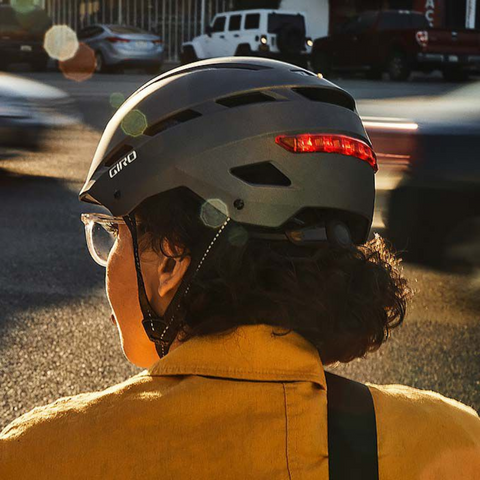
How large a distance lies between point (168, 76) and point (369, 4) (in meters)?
34.0

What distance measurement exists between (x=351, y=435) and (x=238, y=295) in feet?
1.15

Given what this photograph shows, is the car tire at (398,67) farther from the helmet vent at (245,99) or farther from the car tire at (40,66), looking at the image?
the helmet vent at (245,99)

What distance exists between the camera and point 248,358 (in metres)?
1.49

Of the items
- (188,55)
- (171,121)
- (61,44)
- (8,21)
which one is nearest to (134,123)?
(171,121)

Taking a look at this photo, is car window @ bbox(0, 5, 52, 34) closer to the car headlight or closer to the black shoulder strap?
the car headlight

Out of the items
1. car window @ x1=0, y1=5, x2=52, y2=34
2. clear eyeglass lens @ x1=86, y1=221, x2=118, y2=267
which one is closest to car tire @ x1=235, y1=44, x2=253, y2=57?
car window @ x1=0, y1=5, x2=52, y2=34

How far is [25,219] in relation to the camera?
299 inches

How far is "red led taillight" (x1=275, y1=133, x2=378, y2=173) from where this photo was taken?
6.06ft

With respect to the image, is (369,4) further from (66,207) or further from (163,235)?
(163,235)

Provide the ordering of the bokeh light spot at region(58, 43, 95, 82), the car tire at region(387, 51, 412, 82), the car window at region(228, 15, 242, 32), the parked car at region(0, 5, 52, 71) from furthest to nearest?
1. the car window at region(228, 15, 242, 32)
2. the bokeh light spot at region(58, 43, 95, 82)
3. the parked car at region(0, 5, 52, 71)
4. the car tire at region(387, 51, 412, 82)

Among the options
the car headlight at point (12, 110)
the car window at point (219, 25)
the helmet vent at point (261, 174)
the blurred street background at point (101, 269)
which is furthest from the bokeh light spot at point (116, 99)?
the helmet vent at point (261, 174)

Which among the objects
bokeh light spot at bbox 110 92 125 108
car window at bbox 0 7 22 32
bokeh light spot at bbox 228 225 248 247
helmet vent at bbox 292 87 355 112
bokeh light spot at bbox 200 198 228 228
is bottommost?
bokeh light spot at bbox 110 92 125 108

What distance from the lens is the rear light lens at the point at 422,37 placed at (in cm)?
2422

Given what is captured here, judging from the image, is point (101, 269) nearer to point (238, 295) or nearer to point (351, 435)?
point (238, 295)
